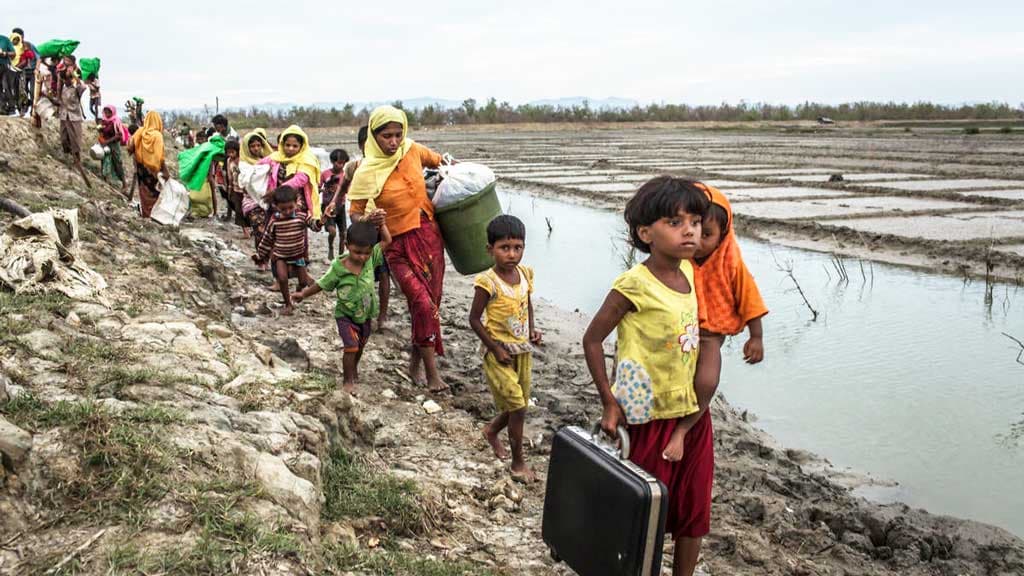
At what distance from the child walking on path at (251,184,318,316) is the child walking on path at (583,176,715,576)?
412 centimetres

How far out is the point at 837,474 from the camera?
4.12 meters

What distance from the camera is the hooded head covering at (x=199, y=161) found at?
9.95m

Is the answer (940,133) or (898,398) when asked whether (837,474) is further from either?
(940,133)

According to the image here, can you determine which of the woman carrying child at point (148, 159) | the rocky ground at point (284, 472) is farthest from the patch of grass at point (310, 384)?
the woman carrying child at point (148, 159)

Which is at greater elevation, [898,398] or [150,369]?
[150,369]

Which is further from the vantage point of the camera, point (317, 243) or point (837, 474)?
point (317, 243)

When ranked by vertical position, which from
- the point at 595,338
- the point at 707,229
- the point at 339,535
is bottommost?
the point at 339,535

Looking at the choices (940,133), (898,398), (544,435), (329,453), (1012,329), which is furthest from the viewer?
(940,133)

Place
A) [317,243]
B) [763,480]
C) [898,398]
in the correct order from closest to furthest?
[763,480], [898,398], [317,243]

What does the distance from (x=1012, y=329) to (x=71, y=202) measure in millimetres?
7527


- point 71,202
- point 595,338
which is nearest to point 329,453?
point 595,338

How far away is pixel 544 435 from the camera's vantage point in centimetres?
435

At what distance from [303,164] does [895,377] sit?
457 centimetres

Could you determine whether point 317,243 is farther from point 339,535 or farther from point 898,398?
point 339,535
